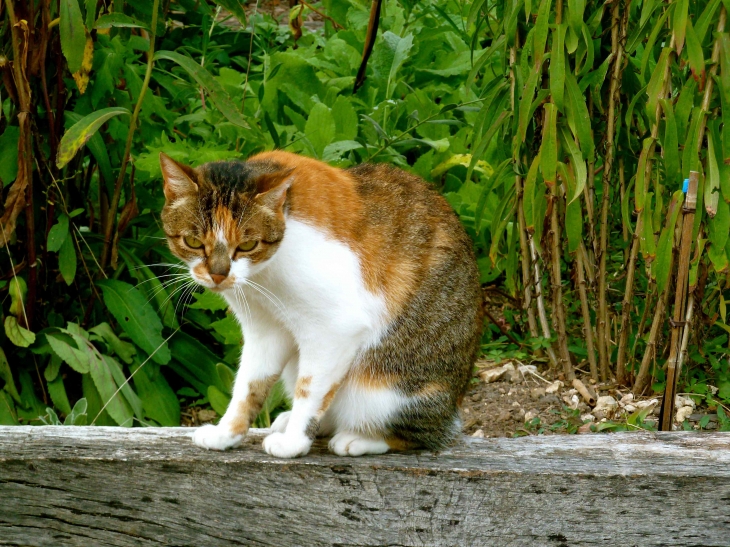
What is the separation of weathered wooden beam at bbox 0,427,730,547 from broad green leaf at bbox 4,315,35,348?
3.21 ft

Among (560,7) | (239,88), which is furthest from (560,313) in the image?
(239,88)

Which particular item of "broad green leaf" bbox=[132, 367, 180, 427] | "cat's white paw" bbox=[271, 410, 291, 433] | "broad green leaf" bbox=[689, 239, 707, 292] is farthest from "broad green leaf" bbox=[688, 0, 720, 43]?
"broad green leaf" bbox=[132, 367, 180, 427]

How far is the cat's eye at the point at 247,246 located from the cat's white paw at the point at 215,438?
1.54ft

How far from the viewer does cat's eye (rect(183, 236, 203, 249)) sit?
221 centimetres

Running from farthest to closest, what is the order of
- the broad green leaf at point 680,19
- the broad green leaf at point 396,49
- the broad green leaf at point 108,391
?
the broad green leaf at point 396,49 < the broad green leaf at point 108,391 < the broad green leaf at point 680,19

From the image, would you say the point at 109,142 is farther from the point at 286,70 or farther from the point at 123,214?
the point at 286,70

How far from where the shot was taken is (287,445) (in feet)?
7.31

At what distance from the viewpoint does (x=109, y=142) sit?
3.54 m

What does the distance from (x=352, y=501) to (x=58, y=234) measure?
5.21 feet

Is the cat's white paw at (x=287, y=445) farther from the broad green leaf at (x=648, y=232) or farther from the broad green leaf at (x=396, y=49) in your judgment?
the broad green leaf at (x=396, y=49)

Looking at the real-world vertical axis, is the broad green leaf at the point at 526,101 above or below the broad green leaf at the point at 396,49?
above

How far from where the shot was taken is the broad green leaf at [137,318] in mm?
3330

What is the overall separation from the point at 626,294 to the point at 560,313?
0.27 m

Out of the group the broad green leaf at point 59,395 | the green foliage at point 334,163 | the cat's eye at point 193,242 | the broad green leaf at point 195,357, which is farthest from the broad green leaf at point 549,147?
the broad green leaf at point 59,395
